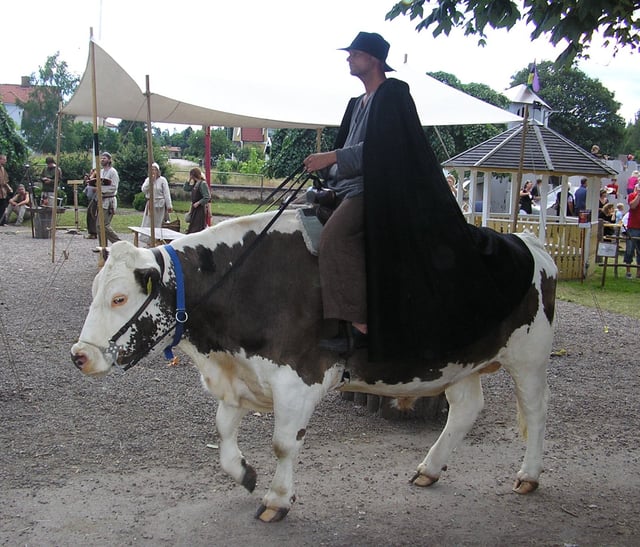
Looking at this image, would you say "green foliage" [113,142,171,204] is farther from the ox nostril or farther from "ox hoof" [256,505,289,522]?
the ox nostril

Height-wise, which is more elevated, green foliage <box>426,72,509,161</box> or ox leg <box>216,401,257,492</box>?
green foliage <box>426,72,509,161</box>

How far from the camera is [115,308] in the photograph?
3.64 meters

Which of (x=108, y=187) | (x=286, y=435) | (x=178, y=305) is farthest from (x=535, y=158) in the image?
(x=178, y=305)

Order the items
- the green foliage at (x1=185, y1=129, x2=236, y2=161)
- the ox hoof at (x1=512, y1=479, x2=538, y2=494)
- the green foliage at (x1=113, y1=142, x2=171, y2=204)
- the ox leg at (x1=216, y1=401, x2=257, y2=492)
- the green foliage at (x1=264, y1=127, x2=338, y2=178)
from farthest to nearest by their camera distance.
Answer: the green foliage at (x1=185, y1=129, x2=236, y2=161)
the green foliage at (x1=264, y1=127, x2=338, y2=178)
the green foliage at (x1=113, y1=142, x2=171, y2=204)
the ox hoof at (x1=512, y1=479, x2=538, y2=494)
the ox leg at (x1=216, y1=401, x2=257, y2=492)

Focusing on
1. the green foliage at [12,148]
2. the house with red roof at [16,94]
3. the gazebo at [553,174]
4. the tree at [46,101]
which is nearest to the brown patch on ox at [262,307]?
the gazebo at [553,174]

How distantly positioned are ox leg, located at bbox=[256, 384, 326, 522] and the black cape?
1.48 feet

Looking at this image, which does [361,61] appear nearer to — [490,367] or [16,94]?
[490,367]

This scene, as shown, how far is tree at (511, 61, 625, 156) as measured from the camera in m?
56.6

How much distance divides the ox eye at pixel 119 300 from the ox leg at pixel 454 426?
2236 millimetres

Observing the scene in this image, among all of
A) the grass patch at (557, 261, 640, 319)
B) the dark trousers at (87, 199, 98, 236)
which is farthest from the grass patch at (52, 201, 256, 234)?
the grass patch at (557, 261, 640, 319)

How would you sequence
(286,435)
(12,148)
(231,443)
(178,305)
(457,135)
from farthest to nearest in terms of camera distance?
1. (457,135)
2. (12,148)
3. (231,443)
4. (286,435)
5. (178,305)

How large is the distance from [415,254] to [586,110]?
59.0 m

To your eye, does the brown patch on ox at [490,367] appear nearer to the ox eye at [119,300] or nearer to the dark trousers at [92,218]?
the ox eye at [119,300]

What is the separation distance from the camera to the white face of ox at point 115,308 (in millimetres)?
3592
